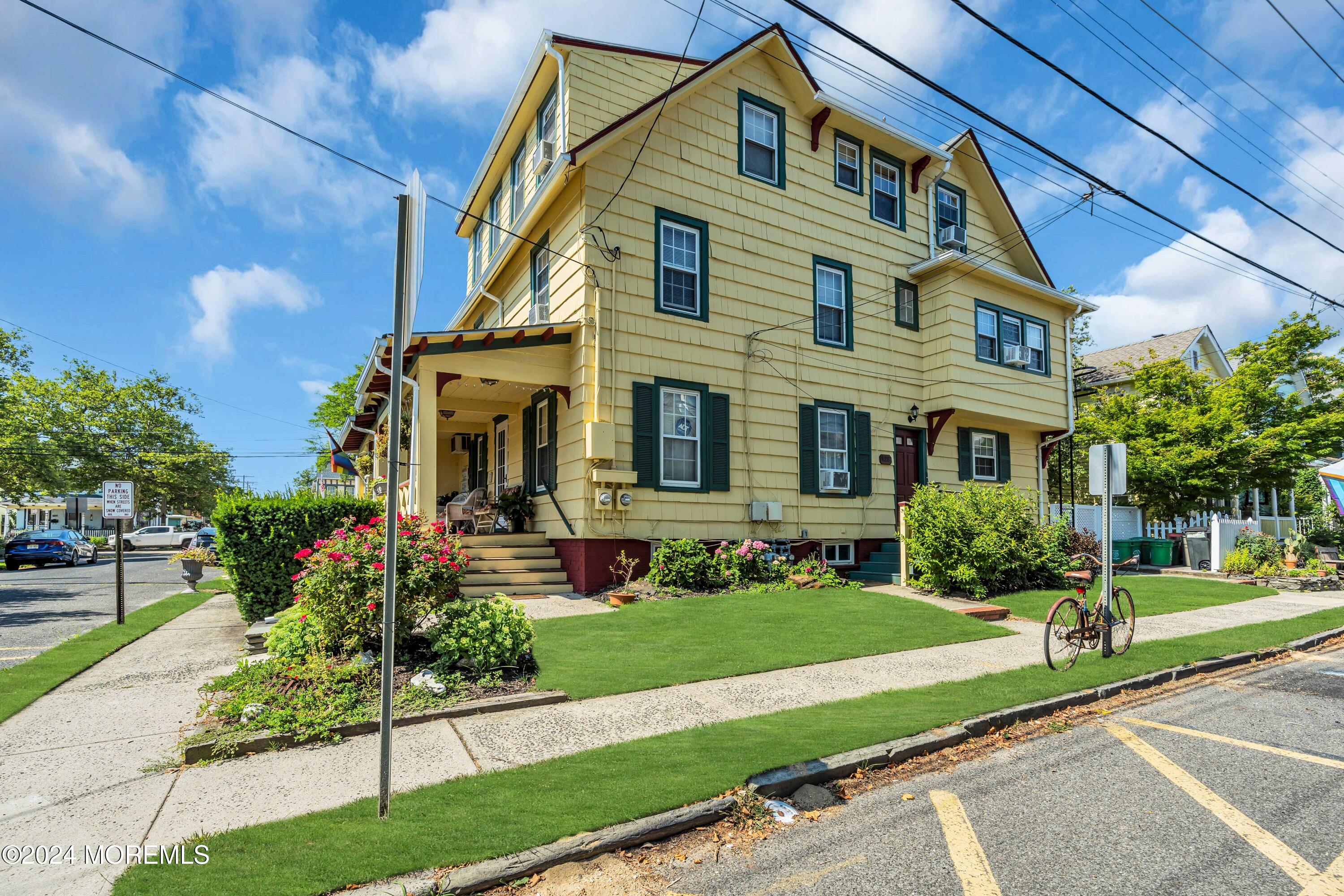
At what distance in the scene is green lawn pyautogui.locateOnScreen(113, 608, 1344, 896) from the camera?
347 cm

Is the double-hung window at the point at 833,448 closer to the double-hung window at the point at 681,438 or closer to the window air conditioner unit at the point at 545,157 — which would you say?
the double-hung window at the point at 681,438

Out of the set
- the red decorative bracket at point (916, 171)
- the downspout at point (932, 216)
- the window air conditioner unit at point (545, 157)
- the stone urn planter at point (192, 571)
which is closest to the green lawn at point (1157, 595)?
the downspout at point (932, 216)

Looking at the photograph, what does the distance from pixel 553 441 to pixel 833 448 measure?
582 cm

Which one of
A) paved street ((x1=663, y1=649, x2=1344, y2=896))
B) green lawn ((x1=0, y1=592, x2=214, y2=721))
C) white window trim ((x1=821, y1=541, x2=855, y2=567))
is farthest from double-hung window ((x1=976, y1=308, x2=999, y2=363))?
green lawn ((x1=0, y1=592, x2=214, y2=721))

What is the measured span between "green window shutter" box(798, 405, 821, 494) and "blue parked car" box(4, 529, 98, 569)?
26251mm

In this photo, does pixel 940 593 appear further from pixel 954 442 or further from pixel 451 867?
pixel 451 867

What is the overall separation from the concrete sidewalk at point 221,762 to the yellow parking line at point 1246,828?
229 centimetres

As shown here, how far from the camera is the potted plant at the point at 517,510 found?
14453 mm

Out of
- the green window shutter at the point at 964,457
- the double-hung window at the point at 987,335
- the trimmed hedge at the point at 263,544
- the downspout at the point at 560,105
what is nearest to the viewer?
the trimmed hedge at the point at 263,544

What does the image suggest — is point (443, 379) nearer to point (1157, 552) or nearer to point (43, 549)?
point (1157, 552)

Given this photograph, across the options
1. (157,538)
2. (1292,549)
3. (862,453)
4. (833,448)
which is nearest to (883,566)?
(862,453)

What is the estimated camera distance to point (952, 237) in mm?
17625

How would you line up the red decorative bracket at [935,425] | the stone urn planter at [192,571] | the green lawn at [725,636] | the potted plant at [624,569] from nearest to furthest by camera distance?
the green lawn at [725,636]
the potted plant at [624,569]
the stone urn planter at [192,571]
the red decorative bracket at [935,425]

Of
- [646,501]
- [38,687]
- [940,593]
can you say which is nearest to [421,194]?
[38,687]
